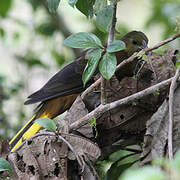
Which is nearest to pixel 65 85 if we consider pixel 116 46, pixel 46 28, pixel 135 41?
pixel 135 41

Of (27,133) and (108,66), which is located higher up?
(108,66)

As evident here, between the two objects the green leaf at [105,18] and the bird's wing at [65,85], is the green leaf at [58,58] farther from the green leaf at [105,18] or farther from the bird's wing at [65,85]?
the green leaf at [105,18]

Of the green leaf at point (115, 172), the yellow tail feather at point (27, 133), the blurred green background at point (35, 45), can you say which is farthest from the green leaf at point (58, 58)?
the green leaf at point (115, 172)

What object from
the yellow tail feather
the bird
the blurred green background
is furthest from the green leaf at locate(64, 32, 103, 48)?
the blurred green background

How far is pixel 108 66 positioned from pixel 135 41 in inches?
75.2

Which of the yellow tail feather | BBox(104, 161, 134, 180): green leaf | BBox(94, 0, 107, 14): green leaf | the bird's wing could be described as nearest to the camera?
BBox(94, 0, 107, 14): green leaf

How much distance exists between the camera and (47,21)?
4.89m

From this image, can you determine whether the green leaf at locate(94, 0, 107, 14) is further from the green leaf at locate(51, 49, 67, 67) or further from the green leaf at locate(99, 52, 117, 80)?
the green leaf at locate(51, 49, 67, 67)

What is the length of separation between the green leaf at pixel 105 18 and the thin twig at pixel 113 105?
0.34 metres

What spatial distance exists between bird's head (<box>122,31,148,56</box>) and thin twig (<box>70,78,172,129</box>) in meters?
1.64

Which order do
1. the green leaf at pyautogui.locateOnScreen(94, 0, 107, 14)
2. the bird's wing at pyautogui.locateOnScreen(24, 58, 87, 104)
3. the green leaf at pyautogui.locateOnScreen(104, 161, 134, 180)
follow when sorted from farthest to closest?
the bird's wing at pyautogui.locateOnScreen(24, 58, 87, 104) < the green leaf at pyautogui.locateOnScreen(104, 161, 134, 180) < the green leaf at pyautogui.locateOnScreen(94, 0, 107, 14)

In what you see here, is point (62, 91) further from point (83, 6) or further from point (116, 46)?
point (116, 46)

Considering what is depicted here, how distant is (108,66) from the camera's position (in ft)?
5.35

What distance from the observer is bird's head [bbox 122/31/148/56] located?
3.39 meters
